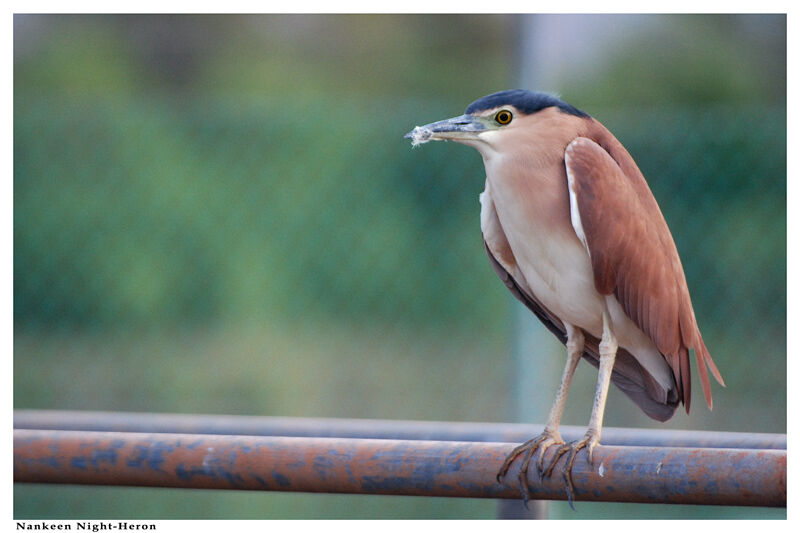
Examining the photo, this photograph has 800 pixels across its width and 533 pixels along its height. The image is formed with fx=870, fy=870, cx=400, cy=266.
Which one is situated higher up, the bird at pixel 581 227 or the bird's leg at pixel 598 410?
the bird at pixel 581 227

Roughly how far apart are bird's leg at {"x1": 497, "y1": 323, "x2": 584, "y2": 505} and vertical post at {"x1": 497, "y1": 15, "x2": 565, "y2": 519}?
1323 millimetres

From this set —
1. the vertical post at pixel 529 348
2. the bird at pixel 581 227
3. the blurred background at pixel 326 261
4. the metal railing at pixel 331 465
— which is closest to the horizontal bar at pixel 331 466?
the metal railing at pixel 331 465

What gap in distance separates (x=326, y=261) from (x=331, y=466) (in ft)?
10.2

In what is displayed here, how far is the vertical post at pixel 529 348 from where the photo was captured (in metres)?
3.15

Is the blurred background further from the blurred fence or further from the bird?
the bird

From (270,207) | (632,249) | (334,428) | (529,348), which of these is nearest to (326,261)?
(270,207)

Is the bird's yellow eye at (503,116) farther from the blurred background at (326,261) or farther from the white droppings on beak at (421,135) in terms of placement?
the blurred background at (326,261)

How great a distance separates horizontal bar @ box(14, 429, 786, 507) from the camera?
4.01 ft

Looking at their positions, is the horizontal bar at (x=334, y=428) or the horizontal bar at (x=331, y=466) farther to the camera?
the horizontal bar at (x=334, y=428)

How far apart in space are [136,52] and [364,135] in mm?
4286

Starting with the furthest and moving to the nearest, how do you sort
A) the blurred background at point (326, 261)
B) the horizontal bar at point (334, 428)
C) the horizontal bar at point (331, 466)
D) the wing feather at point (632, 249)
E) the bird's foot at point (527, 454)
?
the blurred background at point (326, 261) → the horizontal bar at point (334, 428) → the wing feather at point (632, 249) → the bird's foot at point (527, 454) → the horizontal bar at point (331, 466)

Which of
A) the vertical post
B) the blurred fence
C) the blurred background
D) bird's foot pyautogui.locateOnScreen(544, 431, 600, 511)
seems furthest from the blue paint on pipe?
the blurred fence
